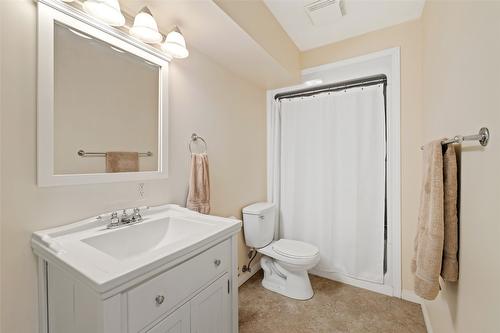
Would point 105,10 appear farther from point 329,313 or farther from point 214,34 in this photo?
point 329,313

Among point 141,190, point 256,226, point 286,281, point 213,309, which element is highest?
point 141,190

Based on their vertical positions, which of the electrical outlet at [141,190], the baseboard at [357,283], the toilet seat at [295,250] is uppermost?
the electrical outlet at [141,190]

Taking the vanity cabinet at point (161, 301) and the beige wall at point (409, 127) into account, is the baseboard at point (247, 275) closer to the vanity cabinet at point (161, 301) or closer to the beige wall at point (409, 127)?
the vanity cabinet at point (161, 301)

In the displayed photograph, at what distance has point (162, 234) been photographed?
4.13 feet

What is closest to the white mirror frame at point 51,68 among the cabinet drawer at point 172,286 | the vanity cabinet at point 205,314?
the cabinet drawer at point 172,286

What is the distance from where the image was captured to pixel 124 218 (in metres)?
1.14

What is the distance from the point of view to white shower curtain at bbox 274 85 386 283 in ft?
6.72

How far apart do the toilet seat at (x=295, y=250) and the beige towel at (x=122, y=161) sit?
4.58ft

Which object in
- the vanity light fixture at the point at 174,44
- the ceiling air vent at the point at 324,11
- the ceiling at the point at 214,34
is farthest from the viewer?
the ceiling air vent at the point at 324,11

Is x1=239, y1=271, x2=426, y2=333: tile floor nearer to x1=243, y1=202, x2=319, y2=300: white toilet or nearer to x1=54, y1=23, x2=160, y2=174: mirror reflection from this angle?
x1=243, y1=202, x2=319, y2=300: white toilet

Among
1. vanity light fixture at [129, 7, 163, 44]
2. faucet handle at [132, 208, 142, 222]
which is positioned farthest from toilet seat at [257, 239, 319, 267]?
vanity light fixture at [129, 7, 163, 44]

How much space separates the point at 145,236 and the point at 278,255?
3.94 ft

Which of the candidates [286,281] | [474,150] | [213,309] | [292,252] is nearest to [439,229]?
[474,150]

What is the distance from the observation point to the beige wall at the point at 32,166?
33.4 inches
